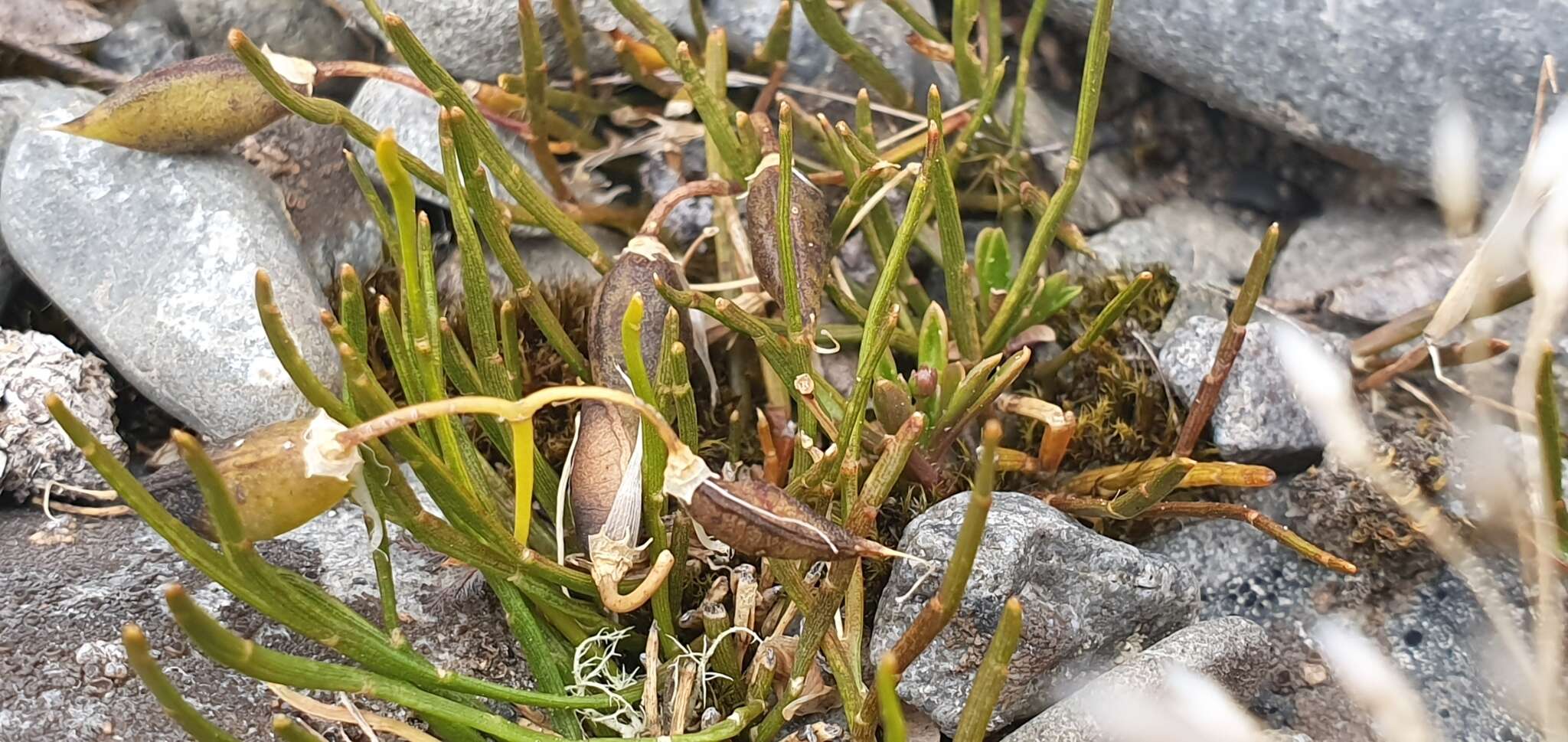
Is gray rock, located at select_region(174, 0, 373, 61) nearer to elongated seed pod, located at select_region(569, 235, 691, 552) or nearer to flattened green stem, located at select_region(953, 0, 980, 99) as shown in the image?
elongated seed pod, located at select_region(569, 235, 691, 552)

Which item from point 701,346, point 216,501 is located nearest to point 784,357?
point 701,346

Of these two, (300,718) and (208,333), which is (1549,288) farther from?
(208,333)

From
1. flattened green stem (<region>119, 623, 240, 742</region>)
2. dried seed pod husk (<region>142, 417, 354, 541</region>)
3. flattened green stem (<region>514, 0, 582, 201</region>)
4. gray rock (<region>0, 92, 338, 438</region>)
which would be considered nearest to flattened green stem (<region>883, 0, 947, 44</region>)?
flattened green stem (<region>514, 0, 582, 201</region>)

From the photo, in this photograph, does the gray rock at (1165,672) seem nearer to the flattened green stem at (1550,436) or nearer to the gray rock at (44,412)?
the flattened green stem at (1550,436)

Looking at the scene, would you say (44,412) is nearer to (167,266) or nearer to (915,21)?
(167,266)

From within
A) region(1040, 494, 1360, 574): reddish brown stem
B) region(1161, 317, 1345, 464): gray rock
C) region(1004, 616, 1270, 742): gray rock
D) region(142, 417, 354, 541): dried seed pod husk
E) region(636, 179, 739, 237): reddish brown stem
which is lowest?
region(1004, 616, 1270, 742): gray rock

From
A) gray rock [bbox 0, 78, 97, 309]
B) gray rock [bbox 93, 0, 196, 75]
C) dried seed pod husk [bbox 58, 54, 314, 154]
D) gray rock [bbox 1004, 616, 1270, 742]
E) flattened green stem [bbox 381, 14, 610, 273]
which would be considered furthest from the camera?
gray rock [bbox 93, 0, 196, 75]

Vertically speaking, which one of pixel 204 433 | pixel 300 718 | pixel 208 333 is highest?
pixel 208 333
